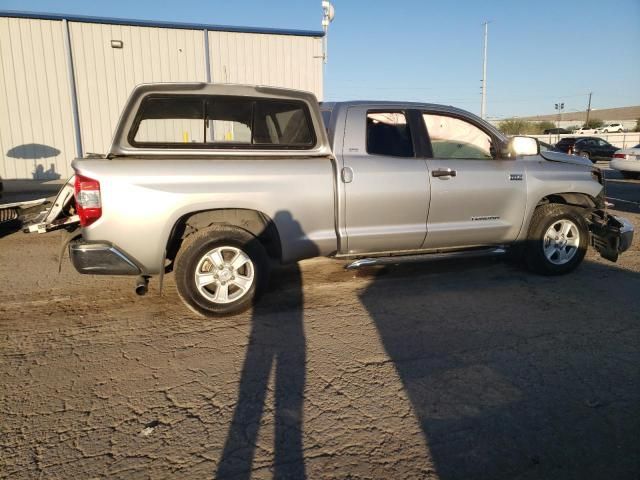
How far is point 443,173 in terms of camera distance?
14.9 feet

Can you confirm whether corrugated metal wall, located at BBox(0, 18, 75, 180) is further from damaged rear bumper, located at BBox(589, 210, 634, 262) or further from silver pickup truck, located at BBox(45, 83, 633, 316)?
damaged rear bumper, located at BBox(589, 210, 634, 262)

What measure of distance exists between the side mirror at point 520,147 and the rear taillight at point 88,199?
4.06 metres

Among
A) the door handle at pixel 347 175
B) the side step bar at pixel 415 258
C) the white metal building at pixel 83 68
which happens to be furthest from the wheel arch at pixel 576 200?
the white metal building at pixel 83 68

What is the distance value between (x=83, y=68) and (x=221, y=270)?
13803 mm

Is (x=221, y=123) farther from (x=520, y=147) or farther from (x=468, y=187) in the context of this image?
(x=520, y=147)

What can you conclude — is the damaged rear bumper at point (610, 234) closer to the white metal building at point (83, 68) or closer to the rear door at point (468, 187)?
the rear door at point (468, 187)

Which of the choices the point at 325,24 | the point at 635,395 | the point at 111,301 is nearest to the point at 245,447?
the point at 635,395

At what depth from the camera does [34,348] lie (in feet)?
11.3

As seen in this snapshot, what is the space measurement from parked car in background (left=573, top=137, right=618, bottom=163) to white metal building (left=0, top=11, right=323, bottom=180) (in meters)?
22.9

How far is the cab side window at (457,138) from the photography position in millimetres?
4758

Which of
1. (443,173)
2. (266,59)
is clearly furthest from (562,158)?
(266,59)

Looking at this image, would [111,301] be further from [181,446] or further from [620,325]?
[620,325]

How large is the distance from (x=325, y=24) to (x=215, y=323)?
13.6 metres

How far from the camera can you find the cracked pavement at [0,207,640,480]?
2.26 metres
